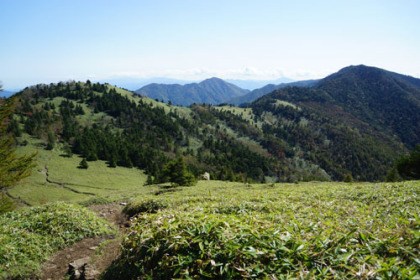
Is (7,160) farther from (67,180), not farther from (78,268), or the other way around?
(67,180)

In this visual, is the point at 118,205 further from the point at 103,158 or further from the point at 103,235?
the point at 103,158

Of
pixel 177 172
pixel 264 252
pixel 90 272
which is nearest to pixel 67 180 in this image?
pixel 177 172

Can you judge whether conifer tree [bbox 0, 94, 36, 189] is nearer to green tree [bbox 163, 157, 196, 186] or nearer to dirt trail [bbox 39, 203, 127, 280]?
dirt trail [bbox 39, 203, 127, 280]

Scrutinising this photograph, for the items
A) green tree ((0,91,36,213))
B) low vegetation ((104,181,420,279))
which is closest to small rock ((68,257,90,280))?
low vegetation ((104,181,420,279))

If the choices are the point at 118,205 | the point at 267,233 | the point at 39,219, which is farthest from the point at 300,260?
the point at 118,205

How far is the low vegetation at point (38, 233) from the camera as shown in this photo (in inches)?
364

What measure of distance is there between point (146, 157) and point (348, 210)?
116547mm

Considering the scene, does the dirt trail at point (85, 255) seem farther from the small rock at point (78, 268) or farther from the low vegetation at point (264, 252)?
the low vegetation at point (264, 252)

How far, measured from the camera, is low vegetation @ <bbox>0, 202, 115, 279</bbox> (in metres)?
9.26

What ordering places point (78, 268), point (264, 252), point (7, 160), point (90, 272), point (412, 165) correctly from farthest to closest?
point (412, 165), point (7, 160), point (78, 268), point (90, 272), point (264, 252)

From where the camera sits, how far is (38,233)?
1184 cm

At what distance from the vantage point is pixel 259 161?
18850 cm

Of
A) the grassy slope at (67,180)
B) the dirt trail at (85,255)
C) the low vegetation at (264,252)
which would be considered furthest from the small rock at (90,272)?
the grassy slope at (67,180)

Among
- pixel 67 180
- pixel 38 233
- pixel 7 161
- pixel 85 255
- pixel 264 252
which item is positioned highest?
pixel 264 252
